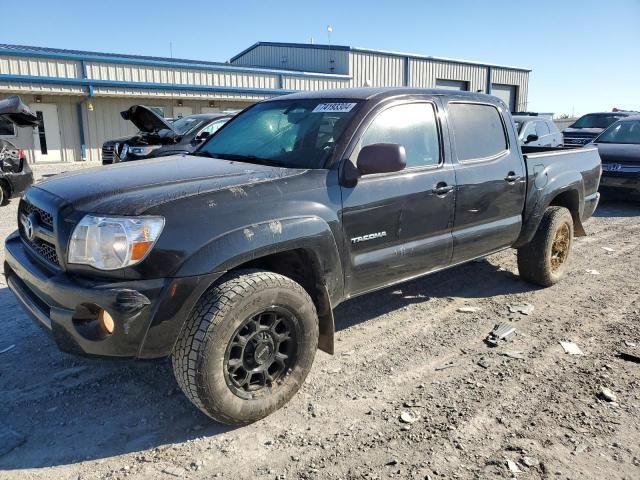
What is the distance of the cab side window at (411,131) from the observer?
369cm

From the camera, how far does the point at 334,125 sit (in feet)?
12.0

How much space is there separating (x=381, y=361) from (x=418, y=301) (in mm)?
1356

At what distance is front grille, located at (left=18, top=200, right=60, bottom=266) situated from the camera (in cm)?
290

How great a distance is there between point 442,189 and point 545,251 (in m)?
1.84

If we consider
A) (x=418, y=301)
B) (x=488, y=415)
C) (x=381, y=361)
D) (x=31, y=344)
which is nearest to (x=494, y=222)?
(x=418, y=301)

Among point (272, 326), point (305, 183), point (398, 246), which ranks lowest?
point (272, 326)

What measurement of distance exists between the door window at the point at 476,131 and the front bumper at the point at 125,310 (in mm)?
2481

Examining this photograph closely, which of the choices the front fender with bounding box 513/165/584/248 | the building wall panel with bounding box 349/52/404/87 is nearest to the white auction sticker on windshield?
the front fender with bounding box 513/165/584/248

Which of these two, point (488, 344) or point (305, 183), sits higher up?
point (305, 183)

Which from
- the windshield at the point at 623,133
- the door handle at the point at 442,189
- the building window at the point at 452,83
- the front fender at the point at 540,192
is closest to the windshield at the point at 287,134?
the door handle at the point at 442,189

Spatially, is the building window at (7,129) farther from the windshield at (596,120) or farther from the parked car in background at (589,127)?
the windshield at (596,120)

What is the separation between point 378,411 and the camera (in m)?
3.12

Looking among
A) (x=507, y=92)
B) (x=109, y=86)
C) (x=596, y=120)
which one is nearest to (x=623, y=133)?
(x=596, y=120)

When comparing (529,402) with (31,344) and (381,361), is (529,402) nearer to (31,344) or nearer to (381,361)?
(381,361)
